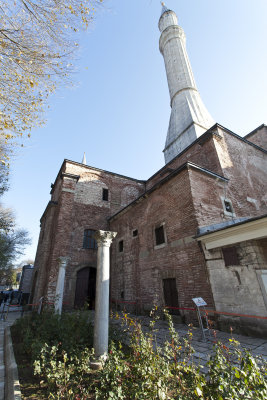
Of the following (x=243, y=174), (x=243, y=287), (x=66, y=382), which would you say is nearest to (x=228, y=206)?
(x=243, y=174)

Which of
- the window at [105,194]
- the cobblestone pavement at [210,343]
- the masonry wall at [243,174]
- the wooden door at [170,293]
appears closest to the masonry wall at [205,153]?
the masonry wall at [243,174]

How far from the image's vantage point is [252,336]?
5211mm

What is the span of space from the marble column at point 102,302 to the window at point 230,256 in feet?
13.1

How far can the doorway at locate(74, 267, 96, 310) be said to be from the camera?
11445 millimetres

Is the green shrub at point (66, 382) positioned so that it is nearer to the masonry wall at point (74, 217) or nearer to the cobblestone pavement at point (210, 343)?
the cobblestone pavement at point (210, 343)

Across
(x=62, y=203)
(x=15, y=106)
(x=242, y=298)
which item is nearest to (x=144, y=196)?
(x=62, y=203)

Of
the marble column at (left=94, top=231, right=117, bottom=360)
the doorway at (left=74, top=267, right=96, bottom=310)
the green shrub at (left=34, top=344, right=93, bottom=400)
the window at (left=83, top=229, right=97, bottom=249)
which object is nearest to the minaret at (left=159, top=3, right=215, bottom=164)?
the window at (left=83, top=229, right=97, bottom=249)

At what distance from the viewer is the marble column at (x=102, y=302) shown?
3.99 meters

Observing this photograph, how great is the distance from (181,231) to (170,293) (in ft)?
8.76

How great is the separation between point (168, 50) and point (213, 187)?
2507cm

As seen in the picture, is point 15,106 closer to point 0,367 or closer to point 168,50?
point 0,367

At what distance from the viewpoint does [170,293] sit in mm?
7969

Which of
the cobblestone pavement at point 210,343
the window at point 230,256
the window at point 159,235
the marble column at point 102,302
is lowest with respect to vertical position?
the cobblestone pavement at point 210,343

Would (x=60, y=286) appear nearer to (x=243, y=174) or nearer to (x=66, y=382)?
(x=66, y=382)
